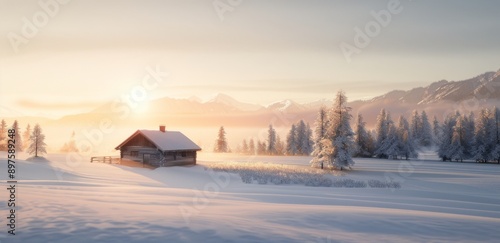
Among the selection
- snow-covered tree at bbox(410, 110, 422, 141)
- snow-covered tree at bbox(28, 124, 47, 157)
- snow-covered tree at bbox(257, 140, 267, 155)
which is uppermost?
snow-covered tree at bbox(410, 110, 422, 141)

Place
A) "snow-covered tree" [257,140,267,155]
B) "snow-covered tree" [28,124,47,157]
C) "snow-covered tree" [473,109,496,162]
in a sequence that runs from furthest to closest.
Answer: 1. "snow-covered tree" [257,140,267,155]
2. "snow-covered tree" [473,109,496,162]
3. "snow-covered tree" [28,124,47,157]

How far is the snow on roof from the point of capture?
4378cm

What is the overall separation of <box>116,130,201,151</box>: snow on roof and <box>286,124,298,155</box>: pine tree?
4533cm

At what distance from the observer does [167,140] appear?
46.3m

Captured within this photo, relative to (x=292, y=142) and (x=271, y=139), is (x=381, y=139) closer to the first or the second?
(x=292, y=142)

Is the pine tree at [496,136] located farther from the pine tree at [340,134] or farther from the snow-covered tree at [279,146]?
the snow-covered tree at [279,146]

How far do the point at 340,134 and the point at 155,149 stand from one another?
2576cm

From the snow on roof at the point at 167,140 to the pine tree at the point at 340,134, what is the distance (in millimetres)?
20451

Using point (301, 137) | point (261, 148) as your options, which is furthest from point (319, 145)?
point (261, 148)

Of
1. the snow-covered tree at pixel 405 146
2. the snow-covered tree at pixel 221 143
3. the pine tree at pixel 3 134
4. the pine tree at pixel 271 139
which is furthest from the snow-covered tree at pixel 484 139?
the pine tree at pixel 3 134

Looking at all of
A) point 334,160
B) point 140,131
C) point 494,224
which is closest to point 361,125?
point 334,160

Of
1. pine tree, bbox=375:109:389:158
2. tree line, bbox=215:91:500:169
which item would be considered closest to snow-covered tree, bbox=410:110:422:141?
tree line, bbox=215:91:500:169

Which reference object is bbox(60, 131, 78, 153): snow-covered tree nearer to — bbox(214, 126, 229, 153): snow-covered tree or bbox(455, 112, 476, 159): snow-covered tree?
bbox(214, 126, 229, 153): snow-covered tree

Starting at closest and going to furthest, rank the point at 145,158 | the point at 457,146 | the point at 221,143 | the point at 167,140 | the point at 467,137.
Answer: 1. the point at 145,158
2. the point at 167,140
3. the point at 457,146
4. the point at 467,137
5. the point at 221,143
